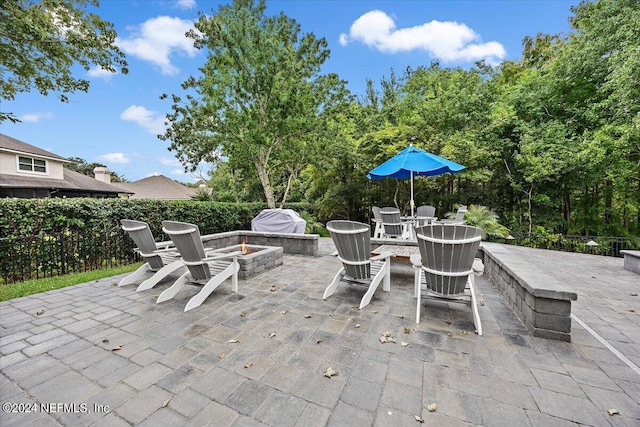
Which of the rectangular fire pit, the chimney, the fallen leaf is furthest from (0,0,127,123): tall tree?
the chimney

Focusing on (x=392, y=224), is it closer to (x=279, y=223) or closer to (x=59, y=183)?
(x=279, y=223)

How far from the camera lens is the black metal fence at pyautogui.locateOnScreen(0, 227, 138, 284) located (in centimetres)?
452

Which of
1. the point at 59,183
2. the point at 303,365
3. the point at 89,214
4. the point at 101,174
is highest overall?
the point at 101,174

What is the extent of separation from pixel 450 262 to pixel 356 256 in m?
1.13

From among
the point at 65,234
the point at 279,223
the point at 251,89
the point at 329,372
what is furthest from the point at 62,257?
the point at 251,89

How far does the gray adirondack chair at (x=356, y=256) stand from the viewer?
3362 millimetres

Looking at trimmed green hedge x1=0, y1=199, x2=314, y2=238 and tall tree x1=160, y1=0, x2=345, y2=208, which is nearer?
trimmed green hedge x1=0, y1=199, x2=314, y2=238

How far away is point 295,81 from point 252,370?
1060cm

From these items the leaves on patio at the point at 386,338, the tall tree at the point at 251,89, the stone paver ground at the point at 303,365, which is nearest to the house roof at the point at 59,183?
the tall tree at the point at 251,89

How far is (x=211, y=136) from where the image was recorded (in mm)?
11297

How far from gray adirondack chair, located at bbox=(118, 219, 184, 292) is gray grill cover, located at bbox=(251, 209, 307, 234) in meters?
3.42

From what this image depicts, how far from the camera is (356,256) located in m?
3.47

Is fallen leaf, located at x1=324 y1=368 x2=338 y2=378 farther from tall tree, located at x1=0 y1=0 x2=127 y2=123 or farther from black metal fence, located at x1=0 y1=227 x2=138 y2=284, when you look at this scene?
tall tree, located at x1=0 y1=0 x2=127 y2=123

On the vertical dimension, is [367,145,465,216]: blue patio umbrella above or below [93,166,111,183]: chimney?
below
